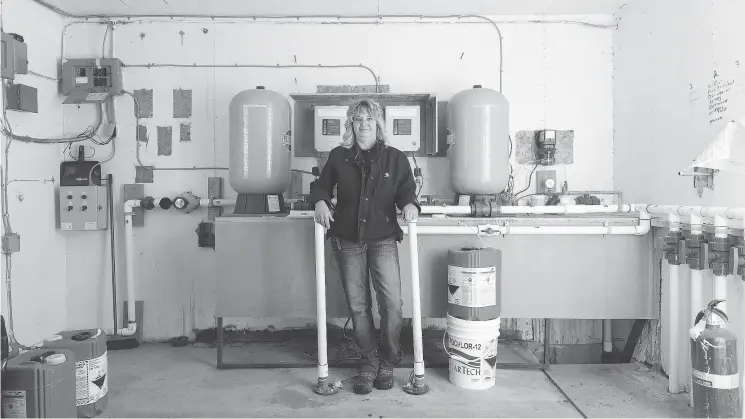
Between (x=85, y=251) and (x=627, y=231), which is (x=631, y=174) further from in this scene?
(x=85, y=251)

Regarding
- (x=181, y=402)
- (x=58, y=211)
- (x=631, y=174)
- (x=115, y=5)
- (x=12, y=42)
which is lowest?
(x=181, y=402)

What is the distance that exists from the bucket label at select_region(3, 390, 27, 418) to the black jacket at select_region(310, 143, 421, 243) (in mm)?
1325

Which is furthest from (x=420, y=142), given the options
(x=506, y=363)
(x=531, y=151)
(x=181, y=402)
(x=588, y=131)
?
(x=181, y=402)

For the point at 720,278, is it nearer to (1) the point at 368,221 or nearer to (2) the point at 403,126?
(1) the point at 368,221

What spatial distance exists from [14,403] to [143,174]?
1.76 metres

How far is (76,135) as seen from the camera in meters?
3.11

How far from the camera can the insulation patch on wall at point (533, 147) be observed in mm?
3141

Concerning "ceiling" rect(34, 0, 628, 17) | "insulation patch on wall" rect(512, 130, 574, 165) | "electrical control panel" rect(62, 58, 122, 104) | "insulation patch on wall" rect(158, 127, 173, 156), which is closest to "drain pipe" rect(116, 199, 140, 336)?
"insulation patch on wall" rect(158, 127, 173, 156)

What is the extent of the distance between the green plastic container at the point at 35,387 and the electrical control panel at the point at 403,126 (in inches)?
78.7

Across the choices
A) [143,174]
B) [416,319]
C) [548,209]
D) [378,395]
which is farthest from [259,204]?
[548,209]

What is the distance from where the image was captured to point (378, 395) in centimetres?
222

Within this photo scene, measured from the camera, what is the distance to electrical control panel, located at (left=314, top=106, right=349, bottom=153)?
2887 millimetres

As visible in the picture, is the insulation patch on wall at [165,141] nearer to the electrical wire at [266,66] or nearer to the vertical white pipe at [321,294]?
the electrical wire at [266,66]

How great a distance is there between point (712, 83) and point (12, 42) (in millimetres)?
3506
